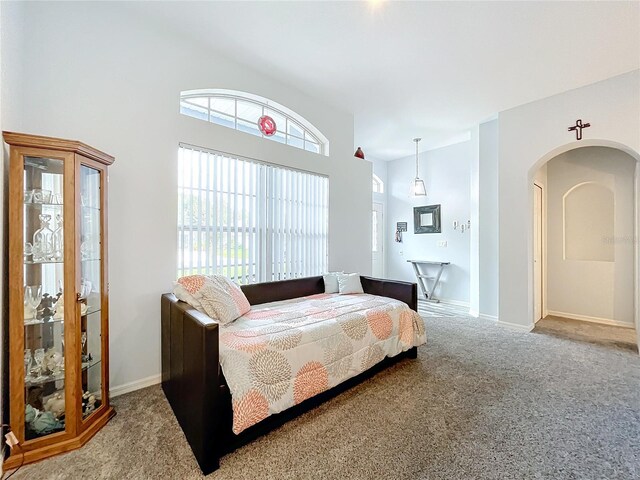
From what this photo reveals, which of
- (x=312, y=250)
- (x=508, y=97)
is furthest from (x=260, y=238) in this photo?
(x=508, y=97)

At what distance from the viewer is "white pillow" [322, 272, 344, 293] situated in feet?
11.3

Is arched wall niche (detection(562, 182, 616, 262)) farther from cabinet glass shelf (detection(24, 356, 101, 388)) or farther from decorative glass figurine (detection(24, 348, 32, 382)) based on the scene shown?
decorative glass figurine (detection(24, 348, 32, 382))

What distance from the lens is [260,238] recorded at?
315cm

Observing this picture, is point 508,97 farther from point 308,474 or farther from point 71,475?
point 71,475

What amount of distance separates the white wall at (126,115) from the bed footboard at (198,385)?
0.71 meters

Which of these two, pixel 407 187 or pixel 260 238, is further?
pixel 407 187

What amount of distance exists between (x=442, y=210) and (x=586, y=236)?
7.15 ft

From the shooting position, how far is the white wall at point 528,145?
315cm

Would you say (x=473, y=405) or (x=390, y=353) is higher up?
(x=390, y=353)

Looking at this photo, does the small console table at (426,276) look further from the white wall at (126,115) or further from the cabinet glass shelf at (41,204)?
the cabinet glass shelf at (41,204)

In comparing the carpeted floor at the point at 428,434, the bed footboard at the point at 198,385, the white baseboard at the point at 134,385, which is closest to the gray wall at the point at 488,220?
the carpeted floor at the point at 428,434

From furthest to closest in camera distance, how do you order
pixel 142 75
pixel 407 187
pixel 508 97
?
pixel 407 187 < pixel 508 97 < pixel 142 75

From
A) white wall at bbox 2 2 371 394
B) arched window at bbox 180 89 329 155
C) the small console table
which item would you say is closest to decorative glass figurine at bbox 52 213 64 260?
white wall at bbox 2 2 371 394

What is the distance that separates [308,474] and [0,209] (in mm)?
2130
